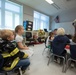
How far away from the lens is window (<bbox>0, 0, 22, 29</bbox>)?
5.08 meters

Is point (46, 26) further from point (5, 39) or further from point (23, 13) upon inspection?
point (5, 39)

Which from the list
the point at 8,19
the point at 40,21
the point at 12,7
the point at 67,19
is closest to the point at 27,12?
the point at 12,7

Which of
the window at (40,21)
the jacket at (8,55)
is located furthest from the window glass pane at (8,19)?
the jacket at (8,55)

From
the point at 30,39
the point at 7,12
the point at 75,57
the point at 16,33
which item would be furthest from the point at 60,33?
the point at 7,12

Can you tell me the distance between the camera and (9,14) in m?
5.51

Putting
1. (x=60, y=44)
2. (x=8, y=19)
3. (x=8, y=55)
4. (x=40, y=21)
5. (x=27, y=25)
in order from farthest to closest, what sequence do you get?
(x=40, y=21)
(x=27, y=25)
(x=8, y=19)
(x=60, y=44)
(x=8, y=55)

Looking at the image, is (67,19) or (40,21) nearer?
(67,19)

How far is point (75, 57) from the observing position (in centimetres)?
194

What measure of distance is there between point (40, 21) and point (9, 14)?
132 inches

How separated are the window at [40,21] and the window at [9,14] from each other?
5.79ft

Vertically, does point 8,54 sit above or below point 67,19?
below

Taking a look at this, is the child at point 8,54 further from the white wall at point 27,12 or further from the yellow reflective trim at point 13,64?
the white wall at point 27,12

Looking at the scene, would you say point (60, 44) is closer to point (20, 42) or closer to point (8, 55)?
point (20, 42)

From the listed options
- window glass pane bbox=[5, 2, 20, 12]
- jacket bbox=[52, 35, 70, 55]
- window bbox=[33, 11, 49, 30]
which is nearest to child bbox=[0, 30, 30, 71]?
jacket bbox=[52, 35, 70, 55]
